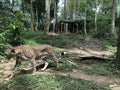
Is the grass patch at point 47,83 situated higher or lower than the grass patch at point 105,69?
higher

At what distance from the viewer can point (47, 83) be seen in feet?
22.2

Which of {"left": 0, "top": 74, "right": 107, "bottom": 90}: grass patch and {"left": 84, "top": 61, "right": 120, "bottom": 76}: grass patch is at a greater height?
{"left": 0, "top": 74, "right": 107, "bottom": 90}: grass patch

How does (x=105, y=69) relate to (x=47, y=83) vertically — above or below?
below

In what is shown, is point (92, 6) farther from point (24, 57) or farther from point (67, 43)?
point (24, 57)

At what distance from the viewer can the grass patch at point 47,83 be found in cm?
657

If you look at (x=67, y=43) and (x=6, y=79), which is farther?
(x=67, y=43)

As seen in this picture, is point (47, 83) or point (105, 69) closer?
point (47, 83)

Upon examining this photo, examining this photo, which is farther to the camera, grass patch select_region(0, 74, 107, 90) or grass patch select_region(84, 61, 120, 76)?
grass patch select_region(84, 61, 120, 76)

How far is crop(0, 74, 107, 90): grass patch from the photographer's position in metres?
6.57

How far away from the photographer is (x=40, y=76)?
7.23m

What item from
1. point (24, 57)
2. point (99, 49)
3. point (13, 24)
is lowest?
point (99, 49)

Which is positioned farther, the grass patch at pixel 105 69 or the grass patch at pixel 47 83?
the grass patch at pixel 105 69

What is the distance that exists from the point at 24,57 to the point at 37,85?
1295 mm

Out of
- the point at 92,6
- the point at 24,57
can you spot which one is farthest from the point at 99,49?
the point at 92,6
